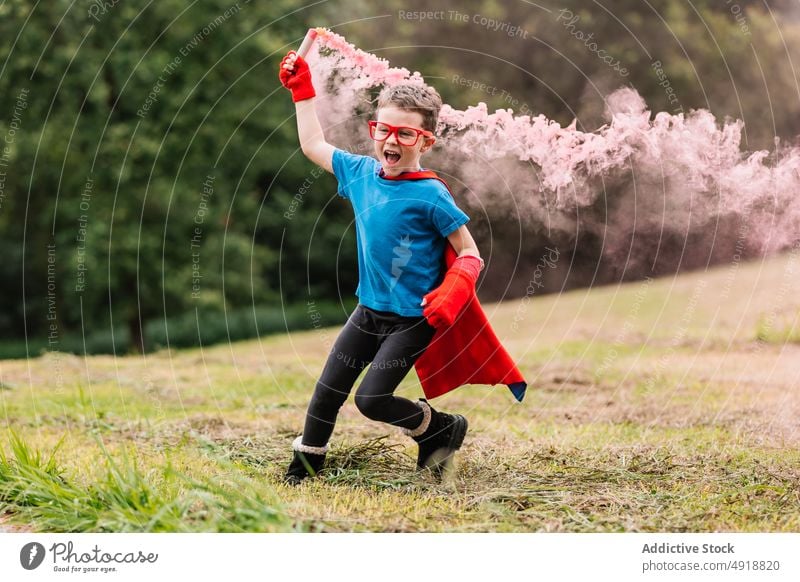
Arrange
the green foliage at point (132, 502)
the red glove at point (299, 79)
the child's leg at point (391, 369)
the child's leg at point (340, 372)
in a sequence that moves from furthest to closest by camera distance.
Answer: the red glove at point (299, 79) → the child's leg at point (340, 372) → the child's leg at point (391, 369) → the green foliage at point (132, 502)

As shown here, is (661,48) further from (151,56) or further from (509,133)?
(509,133)

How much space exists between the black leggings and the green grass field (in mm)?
331

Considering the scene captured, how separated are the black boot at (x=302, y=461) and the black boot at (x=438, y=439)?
46cm

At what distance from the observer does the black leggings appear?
14.5 ft

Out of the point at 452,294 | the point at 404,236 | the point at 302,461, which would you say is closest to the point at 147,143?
the point at 302,461

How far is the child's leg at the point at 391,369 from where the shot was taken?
4.41m

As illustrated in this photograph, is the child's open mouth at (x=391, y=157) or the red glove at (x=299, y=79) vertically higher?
the red glove at (x=299, y=79)

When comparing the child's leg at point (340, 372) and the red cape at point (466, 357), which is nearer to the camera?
the child's leg at point (340, 372)

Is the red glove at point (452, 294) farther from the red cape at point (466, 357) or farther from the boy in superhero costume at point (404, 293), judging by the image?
the red cape at point (466, 357)

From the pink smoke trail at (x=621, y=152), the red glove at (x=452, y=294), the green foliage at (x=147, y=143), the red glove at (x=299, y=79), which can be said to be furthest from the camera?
the green foliage at (x=147, y=143)
